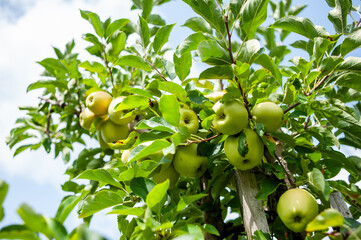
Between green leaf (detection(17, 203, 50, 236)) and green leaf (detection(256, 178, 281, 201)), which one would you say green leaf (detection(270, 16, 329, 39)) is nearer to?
green leaf (detection(256, 178, 281, 201))

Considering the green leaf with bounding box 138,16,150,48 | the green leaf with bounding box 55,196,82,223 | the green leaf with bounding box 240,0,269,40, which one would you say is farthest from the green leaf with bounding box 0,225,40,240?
the green leaf with bounding box 138,16,150,48

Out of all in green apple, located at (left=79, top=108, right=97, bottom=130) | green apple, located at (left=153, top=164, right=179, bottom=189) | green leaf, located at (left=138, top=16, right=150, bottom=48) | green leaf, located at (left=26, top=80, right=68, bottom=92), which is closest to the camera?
green apple, located at (left=153, top=164, right=179, bottom=189)

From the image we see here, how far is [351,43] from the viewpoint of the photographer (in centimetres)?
124

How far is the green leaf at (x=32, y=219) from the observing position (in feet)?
1.99

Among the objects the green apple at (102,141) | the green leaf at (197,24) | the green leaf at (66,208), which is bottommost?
the green apple at (102,141)

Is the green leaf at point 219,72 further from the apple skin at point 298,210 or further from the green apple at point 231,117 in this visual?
the apple skin at point 298,210

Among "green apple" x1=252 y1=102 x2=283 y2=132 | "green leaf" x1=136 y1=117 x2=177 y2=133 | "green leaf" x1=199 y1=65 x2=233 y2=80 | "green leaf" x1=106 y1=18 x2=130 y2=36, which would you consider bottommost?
"green apple" x1=252 y1=102 x2=283 y2=132

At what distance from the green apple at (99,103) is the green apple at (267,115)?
999 mm

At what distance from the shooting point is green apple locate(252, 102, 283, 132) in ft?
3.69

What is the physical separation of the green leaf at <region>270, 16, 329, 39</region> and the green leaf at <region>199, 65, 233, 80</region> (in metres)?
0.33

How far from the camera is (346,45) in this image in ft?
4.09

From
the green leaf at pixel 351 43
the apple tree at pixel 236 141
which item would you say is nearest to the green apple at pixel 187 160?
the apple tree at pixel 236 141

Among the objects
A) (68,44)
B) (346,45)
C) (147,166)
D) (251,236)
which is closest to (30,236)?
(147,166)

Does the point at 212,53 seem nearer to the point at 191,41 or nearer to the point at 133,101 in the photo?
the point at 191,41
